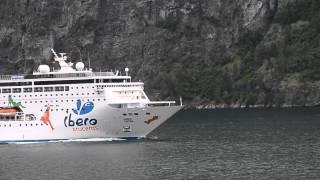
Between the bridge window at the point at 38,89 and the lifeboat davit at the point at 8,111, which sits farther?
the lifeboat davit at the point at 8,111

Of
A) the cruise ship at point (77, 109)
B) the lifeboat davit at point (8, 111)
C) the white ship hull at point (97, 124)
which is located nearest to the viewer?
the white ship hull at point (97, 124)

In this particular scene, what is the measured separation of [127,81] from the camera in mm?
92562

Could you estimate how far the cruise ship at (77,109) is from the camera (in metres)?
90.0

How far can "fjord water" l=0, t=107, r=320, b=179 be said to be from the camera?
6500 cm

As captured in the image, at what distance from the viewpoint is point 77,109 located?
90125mm

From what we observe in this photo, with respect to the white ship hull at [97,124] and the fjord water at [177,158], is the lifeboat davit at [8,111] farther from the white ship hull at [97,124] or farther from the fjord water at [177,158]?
the fjord water at [177,158]

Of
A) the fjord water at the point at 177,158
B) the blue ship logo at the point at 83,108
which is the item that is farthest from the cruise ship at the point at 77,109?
the fjord water at the point at 177,158

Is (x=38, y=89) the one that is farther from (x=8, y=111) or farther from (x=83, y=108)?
(x=83, y=108)

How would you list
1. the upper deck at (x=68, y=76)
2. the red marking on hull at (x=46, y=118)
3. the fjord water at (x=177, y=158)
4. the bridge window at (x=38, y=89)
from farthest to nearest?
1. the bridge window at (x=38, y=89)
2. the upper deck at (x=68, y=76)
3. the red marking on hull at (x=46, y=118)
4. the fjord water at (x=177, y=158)

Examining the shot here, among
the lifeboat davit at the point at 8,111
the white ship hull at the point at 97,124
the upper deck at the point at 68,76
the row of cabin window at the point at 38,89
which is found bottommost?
the white ship hull at the point at 97,124

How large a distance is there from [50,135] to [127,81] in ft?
33.9

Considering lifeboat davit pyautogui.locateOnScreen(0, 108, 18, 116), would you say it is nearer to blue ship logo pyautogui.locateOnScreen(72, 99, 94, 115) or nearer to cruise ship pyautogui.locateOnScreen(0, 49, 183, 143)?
cruise ship pyautogui.locateOnScreen(0, 49, 183, 143)

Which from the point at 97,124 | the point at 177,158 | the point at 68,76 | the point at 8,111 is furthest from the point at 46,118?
the point at 177,158

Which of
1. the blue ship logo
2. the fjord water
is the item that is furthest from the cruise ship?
the fjord water
